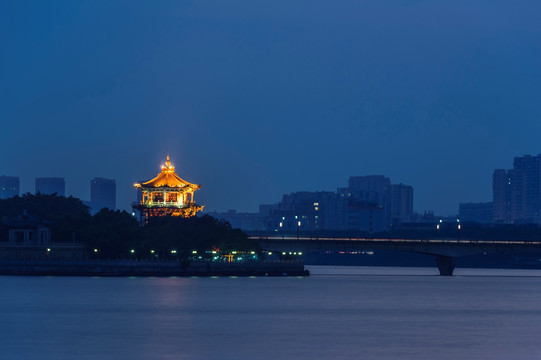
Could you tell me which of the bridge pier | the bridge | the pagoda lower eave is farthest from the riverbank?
the bridge pier

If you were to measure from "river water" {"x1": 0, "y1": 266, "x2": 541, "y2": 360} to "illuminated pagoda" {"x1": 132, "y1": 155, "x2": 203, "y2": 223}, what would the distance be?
2183 inches

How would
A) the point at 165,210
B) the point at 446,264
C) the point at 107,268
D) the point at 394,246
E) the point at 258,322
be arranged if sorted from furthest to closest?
the point at 165,210 → the point at 446,264 → the point at 394,246 → the point at 107,268 → the point at 258,322

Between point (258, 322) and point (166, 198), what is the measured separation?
106908 mm

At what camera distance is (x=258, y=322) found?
81625 mm

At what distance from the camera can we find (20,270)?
5797 inches

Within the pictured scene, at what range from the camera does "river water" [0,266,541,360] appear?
6397 centimetres

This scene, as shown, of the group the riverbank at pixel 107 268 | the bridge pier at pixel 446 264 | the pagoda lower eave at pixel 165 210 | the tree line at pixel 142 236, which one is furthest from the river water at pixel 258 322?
the pagoda lower eave at pixel 165 210

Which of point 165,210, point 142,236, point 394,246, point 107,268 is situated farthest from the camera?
point 165,210

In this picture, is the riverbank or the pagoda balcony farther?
the pagoda balcony

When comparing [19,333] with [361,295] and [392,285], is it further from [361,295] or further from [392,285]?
[392,285]

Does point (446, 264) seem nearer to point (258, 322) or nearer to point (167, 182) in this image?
point (167, 182)

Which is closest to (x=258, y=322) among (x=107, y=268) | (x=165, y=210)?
(x=107, y=268)

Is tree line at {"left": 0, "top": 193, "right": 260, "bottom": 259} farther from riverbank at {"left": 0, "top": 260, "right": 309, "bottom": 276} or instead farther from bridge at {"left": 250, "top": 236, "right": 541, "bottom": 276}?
riverbank at {"left": 0, "top": 260, "right": 309, "bottom": 276}

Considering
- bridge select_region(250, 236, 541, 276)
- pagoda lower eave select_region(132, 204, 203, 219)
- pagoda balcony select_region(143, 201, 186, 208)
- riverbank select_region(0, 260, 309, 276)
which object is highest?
pagoda balcony select_region(143, 201, 186, 208)
